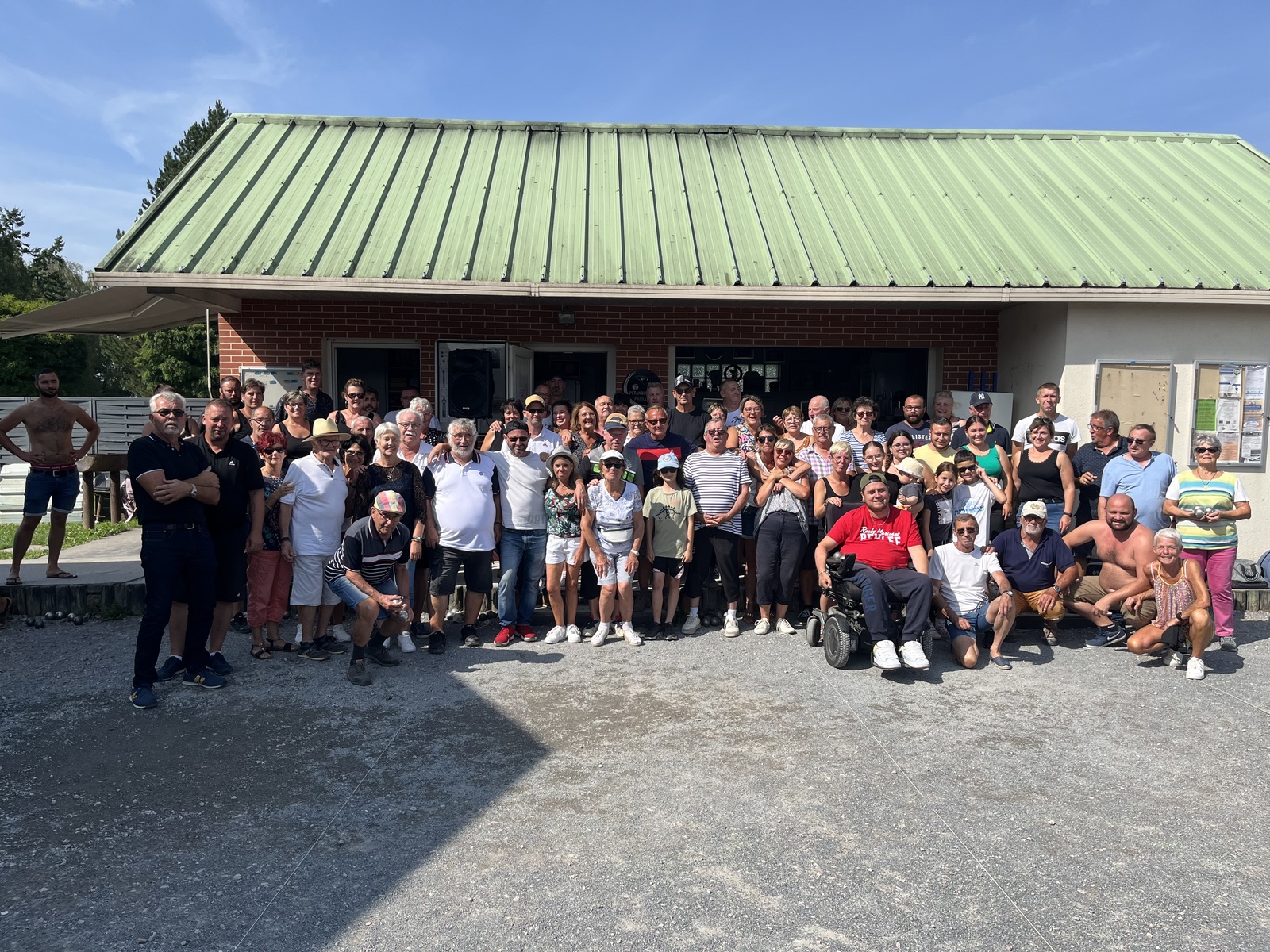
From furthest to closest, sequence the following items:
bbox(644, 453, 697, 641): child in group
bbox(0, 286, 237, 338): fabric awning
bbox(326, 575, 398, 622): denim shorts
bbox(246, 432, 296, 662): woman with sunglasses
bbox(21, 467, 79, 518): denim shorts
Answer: bbox(0, 286, 237, 338): fabric awning, bbox(21, 467, 79, 518): denim shorts, bbox(644, 453, 697, 641): child in group, bbox(246, 432, 296, 662): woman with sunglasses, bbox(326, 575, 398, 622): denim shorts

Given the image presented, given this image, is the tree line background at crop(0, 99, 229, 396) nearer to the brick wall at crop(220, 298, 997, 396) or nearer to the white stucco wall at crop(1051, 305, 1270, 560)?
the brick wall at crop(220, 298, 997, 396)

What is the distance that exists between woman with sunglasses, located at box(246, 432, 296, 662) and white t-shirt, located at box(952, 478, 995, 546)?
486cm

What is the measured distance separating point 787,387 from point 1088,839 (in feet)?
24.3

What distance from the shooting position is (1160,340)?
29.7 ft

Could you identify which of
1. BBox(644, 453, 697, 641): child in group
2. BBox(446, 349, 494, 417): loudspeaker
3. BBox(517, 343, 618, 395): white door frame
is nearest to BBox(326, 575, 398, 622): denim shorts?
BBox(644, 453, 697, 641): child in group

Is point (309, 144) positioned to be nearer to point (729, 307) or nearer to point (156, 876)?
point (729, 307)

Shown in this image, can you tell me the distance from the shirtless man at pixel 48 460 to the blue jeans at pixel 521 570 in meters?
3.86

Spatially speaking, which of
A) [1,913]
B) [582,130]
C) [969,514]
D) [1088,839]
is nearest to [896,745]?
[1088,839]

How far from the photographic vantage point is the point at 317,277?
8.52 m

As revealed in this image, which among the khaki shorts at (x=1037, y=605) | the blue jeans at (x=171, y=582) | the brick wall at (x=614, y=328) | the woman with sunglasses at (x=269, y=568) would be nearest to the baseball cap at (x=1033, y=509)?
the khaki shorts at (x=1037, y=605)

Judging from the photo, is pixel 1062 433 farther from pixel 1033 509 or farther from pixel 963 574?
pixel 963 574

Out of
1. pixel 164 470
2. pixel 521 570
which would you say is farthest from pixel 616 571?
pixel 164 470

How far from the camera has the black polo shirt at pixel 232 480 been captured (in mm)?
5559

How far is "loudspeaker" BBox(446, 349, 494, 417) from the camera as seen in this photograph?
9.79 meters
